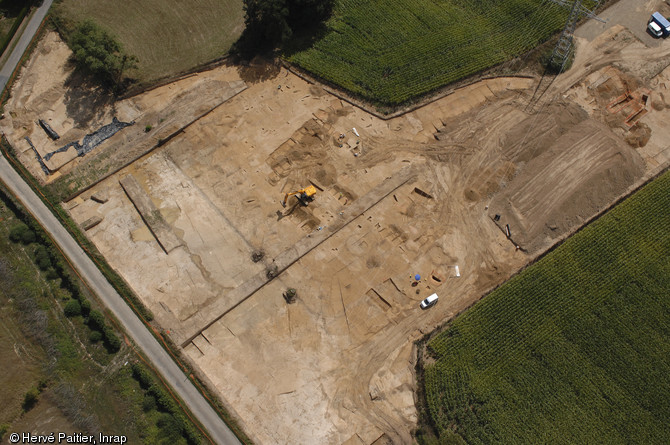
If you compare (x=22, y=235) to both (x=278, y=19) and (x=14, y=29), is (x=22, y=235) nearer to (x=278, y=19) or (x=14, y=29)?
(x=14, y=29)

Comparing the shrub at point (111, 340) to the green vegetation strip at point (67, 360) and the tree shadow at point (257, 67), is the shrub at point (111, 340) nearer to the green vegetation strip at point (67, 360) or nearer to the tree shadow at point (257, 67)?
the green vegetation strip at point (67, 360)

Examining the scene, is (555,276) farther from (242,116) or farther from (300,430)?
(242,116)

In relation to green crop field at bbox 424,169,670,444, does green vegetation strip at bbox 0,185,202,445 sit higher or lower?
higher

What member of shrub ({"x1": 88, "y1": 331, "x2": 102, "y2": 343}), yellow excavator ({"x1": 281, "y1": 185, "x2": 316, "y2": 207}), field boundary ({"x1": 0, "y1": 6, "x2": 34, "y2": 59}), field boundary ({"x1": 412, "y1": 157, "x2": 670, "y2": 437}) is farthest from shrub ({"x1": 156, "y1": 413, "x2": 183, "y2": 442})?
field boundary ({"x1": 0, "y1": 6, "x2": 34, "y2": 59})

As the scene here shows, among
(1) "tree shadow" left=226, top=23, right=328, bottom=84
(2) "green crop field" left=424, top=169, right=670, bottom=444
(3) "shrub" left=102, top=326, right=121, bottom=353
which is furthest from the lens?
(1) "tree shadow" left=226, top=23, right=328, bottom=84

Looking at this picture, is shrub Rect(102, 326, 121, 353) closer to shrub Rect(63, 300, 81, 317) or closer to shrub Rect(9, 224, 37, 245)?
shrub Rect(63, 300, 81, 317)

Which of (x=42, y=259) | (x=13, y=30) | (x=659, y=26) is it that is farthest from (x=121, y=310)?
(x=659, y=26)

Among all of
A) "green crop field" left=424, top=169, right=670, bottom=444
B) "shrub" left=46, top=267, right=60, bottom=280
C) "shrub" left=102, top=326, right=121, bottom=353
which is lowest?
"green crop field" left=424, top=169, right=670, bottom=444
